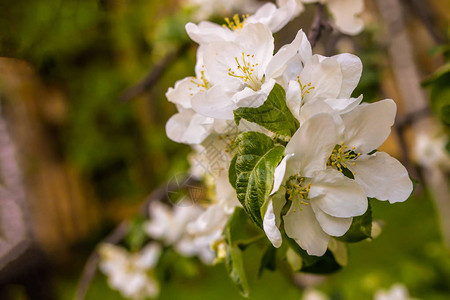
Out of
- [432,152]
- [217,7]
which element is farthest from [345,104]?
[432,152]

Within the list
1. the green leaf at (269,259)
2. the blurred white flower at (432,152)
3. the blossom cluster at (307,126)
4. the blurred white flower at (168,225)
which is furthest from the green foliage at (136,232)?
the blurred white flower at (432,152)

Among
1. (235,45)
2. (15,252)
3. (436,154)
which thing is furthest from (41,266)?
(235,45)

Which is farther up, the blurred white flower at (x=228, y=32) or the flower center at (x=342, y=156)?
the blurred white flower at (x=228, y=32)

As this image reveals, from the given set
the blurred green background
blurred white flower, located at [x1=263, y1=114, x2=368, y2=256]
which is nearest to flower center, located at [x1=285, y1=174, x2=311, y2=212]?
blurred white flower, located at [x1=263, y1=114, x2=368, y2=256]

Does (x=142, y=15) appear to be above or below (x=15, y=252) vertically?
above

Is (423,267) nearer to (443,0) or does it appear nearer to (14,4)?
(14,4)

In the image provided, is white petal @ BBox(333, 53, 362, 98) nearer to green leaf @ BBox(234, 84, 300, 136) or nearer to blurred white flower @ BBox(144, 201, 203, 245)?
green leaf @ BBox(234, 84, 300, 136)

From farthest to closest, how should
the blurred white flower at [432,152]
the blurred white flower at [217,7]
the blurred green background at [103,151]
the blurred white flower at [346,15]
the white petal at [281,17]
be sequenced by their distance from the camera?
the blurred green background at [103,151]
the blurred white flower at [432,152]
the blurred white flower at [217,7]
the blurred white flower at [346,15]
the white petal at [281,17]

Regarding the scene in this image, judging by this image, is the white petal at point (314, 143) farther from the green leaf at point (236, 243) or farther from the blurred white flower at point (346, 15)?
the blurred white flower at point (346, 15)
